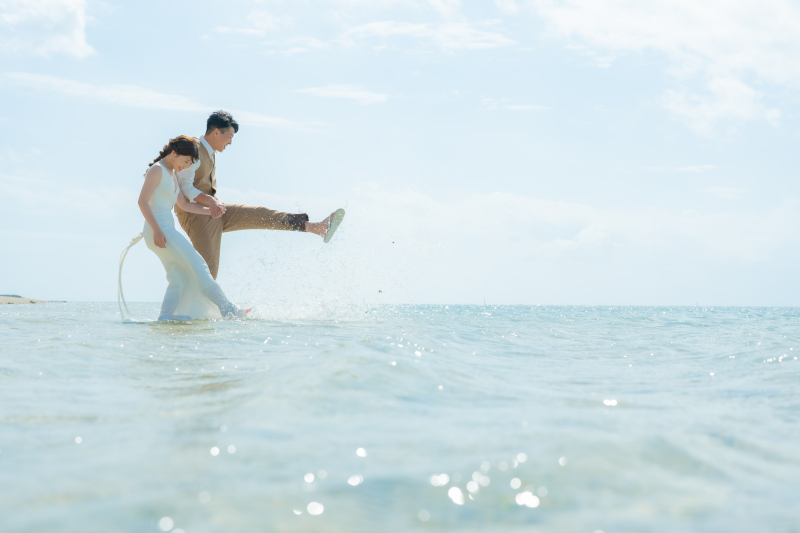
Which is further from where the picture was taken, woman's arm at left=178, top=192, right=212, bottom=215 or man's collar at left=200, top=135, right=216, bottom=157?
man's collar at left=200, top=135, right=216, bottom=157

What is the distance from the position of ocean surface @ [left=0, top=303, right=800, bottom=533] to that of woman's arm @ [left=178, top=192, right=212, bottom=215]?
3.08 meters

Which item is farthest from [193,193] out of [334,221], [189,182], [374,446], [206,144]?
[374,446]

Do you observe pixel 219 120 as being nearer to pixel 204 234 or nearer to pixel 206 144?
pixel 206 144

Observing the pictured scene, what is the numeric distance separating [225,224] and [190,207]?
65 cm

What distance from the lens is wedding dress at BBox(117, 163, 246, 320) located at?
A: 6.49m

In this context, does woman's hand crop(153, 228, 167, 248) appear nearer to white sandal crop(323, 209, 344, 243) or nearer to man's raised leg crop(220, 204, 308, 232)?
man's raised leg crop(220, 204, 308, 232)

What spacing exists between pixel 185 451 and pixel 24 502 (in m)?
0.45

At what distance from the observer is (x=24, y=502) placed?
4.87ft

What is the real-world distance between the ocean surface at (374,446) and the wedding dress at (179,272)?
253 cm

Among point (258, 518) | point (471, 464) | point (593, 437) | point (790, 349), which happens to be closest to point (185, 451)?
point (258, 518)

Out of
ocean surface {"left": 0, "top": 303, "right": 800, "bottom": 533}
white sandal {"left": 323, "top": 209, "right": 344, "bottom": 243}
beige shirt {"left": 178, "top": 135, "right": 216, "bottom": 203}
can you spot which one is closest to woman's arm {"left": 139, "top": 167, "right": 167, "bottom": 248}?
beige shirt {"left": 178, "top": 135, "right": 216, "bottom": 203}

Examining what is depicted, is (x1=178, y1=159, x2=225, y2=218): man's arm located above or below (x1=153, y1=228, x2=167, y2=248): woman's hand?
above

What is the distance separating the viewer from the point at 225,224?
753 cm

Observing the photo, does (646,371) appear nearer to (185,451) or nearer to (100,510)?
(185,451)
